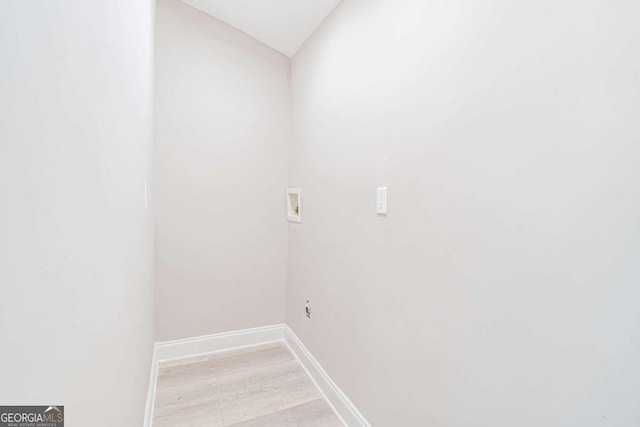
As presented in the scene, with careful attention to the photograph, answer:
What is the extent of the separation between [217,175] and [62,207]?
199 centimetres

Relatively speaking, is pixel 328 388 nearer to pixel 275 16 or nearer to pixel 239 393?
pixel 239 393

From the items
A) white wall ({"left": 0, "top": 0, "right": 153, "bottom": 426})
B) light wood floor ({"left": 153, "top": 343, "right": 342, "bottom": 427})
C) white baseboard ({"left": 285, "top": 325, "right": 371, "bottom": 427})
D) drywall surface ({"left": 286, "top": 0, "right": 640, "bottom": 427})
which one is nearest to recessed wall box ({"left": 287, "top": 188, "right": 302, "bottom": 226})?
drywall surface ({"left": 286, "top": 0, "right": 640, "bottom": 427})

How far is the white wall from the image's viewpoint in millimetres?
337

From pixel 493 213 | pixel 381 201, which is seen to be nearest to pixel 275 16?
pixel 381 201

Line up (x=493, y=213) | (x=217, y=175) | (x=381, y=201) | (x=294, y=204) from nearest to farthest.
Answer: (x=493, y=213), (x=381, y=201), (x=217, y=175), (x=294, y=204)

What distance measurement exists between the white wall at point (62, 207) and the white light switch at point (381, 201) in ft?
3.32

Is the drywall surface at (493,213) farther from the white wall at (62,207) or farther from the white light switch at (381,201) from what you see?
the white wall at (62,207)

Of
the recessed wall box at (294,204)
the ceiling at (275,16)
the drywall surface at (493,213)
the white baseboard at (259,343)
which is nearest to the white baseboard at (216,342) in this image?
the white baseboard at (259,343)

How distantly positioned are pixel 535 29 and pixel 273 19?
1818 millimetres

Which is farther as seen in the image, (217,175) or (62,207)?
(217,175)

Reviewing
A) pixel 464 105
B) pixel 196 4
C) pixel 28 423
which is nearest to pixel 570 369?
pixel 464 105

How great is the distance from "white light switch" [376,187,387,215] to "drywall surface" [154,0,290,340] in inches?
53.1

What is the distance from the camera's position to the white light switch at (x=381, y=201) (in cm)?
140

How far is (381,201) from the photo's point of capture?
1.42 metres
